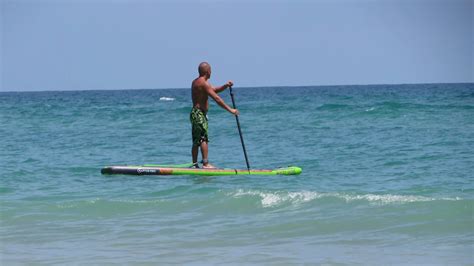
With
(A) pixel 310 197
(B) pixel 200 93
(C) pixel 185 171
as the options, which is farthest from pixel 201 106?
(A) pixel 310 197

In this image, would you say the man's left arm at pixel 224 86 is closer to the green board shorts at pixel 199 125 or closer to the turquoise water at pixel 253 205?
the green board shorts at pixel 199 125

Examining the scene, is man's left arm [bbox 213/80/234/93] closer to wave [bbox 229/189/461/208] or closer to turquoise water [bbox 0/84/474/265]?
turquoise water [bbox 0/84/474/265]

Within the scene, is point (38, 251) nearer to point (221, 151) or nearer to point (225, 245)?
point (225, 245)

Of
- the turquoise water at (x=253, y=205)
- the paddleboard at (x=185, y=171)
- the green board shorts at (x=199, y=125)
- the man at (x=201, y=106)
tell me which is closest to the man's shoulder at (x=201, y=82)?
the man at (x=201, y=106)

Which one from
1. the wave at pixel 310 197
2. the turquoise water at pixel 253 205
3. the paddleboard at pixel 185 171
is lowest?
the turquoise water at pixel 253 205

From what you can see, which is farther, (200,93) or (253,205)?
(200,93)

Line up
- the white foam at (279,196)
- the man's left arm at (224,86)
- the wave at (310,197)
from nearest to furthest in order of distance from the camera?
the wave at (310,197), the white foam at (279,196), the man's left arm at (224,86)

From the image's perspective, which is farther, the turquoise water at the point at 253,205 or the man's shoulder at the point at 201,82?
the man's shoulder at the point at 201,82

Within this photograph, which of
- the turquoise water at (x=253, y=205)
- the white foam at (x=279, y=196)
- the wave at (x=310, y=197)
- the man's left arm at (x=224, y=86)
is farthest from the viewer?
the man's left arm at (x=224, y=86)

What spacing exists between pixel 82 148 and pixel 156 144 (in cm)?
180

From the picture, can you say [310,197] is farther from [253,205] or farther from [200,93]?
[200,93]

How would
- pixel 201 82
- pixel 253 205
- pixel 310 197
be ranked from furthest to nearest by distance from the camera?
pixel 201 82 < pixel 310 197 < pixel 253 205

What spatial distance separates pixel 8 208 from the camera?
9.04 metres

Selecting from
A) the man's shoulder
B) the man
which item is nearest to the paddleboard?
the man
